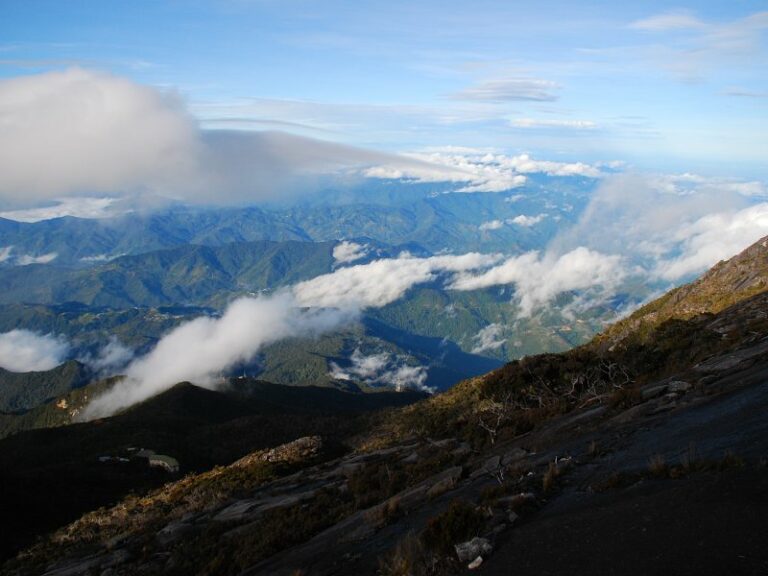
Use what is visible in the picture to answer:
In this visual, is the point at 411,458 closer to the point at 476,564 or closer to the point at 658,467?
the point at 658,467

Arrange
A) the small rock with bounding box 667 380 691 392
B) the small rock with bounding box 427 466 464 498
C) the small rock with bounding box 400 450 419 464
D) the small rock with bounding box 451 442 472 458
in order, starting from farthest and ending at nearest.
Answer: the small rock with bounding box 400 450 419 464 < the small rock with bounding box 451 442 472 458 < the small rock with bounding box 667 380 691 392 < the small rock with bounding box 427 466 464 498

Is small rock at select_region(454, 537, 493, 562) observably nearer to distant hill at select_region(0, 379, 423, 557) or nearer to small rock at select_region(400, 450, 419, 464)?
small rock at select_region(400, 450, 419, 464)

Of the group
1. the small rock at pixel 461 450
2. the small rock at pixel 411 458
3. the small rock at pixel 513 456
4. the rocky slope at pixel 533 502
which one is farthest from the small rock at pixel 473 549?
the small rock at pixel 411 458

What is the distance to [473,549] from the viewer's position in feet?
38.0

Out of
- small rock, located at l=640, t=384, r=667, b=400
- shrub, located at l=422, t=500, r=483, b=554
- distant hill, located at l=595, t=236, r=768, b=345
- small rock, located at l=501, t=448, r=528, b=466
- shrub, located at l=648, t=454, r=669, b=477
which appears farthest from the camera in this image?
distant hill, located at l=595, t=236, r=768, b=345

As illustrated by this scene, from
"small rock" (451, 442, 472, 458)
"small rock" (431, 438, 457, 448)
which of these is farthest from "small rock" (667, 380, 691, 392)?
"small rock" (431, 438, 457, 448)

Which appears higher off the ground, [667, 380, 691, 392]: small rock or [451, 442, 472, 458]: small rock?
[667, 380, 691, 392]: small rock

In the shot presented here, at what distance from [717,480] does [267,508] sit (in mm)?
21634

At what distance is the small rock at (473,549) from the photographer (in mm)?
11492

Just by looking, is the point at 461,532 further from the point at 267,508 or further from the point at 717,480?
the point at 267,508

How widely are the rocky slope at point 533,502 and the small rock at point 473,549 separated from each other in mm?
29

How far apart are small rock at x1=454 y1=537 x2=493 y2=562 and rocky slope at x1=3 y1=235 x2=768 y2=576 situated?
29mm

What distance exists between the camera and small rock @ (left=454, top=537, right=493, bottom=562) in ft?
37.7

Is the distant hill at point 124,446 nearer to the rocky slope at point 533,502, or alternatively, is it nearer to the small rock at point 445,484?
the rocky slope at point 533,502
